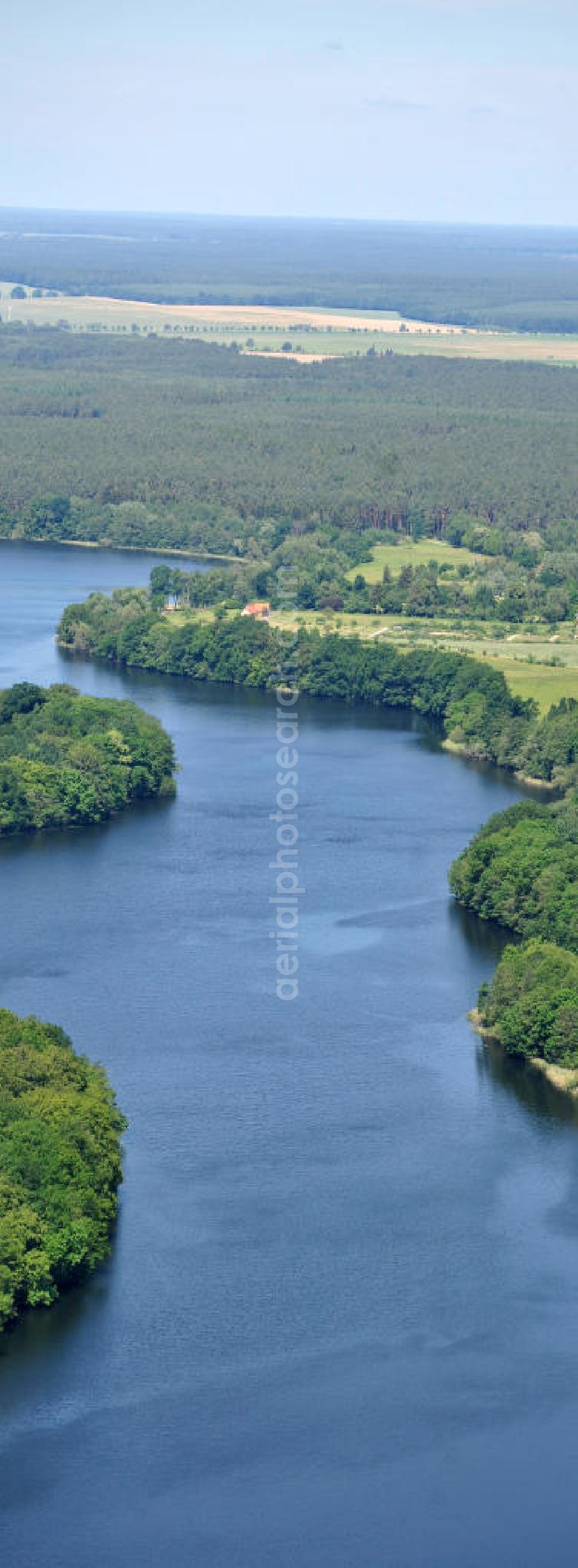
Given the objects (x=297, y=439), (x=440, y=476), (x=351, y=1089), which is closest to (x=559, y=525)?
(x=440, y=476)

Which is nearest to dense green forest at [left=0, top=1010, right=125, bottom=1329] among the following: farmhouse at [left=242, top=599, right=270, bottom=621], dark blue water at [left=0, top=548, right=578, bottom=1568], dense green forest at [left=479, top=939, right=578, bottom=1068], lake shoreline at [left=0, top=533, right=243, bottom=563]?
dark blue water at [left=0, top=548, right=578, bottom=1568]

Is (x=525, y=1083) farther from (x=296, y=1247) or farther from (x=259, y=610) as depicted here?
(x=259, y=610)

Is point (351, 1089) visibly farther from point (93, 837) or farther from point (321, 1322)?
point (93, 837)

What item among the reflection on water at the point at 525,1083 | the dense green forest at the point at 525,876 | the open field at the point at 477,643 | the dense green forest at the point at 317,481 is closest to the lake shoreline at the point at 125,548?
the dense green forest at the point at 317,481

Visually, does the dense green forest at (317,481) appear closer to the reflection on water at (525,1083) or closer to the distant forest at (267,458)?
the distant forest at (267,458)

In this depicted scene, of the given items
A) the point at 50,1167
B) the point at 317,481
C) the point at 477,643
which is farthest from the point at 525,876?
the point at 317,481

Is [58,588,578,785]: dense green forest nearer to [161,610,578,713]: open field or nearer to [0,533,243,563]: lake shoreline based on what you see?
[161,610,578,713]: open field
